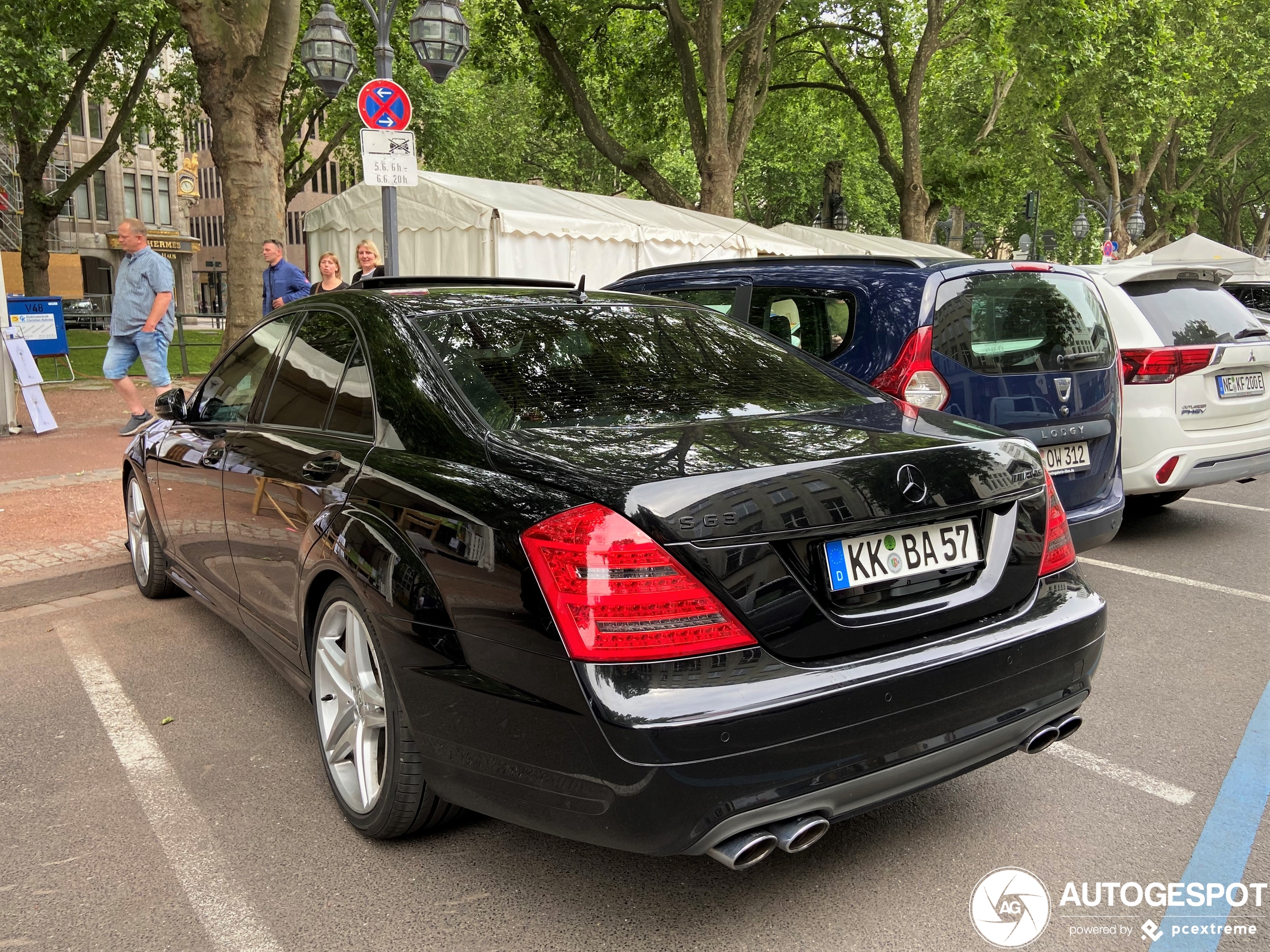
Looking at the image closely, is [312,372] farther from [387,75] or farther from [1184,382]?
[387,75]

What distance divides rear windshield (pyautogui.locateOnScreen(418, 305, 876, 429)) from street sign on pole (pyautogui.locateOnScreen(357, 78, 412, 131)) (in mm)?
5992

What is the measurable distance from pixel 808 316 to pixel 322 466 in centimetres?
287

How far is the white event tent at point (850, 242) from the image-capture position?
21016mm

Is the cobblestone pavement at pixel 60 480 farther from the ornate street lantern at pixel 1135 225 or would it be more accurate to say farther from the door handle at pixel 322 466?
the ornate street lantern at pixel 1135 225

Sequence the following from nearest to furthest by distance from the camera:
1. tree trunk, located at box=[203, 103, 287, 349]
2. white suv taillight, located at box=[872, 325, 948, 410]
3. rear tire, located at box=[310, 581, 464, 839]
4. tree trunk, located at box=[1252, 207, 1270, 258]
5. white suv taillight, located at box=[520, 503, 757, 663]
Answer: white suv taillight, located at box=[520, 503, 757, 663], rear tire, located at box=[310, 581, 464, 839], white suv taillight, located at box=[872, 325, 948, 410], tree trunk, located at box=[203, 103, 287, 349], tree trunk, located at box=[1252, 207, 1270, 258]

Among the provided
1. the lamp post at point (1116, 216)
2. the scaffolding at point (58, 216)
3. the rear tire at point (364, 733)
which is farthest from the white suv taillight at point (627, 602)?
the scaffolding at point (58, 216)

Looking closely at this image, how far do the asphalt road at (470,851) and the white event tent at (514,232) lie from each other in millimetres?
9128

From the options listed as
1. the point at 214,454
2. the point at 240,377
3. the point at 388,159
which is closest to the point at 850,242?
the point at 388,159

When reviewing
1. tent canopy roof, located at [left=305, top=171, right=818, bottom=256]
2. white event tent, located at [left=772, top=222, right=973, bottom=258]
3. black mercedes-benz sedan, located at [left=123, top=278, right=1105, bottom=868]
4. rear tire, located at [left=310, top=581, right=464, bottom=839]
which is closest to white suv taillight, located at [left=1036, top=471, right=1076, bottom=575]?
black mercedes-benz sedan, located at [left=123, top=278, right=1105, bottom=868]

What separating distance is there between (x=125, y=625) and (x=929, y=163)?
81.7ft

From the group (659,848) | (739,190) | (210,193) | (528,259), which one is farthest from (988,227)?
(659,848)

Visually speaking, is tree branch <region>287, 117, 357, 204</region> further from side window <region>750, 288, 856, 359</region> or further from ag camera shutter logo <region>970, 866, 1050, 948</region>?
ag camera shutter logo <region>970, 866, 1050, 948</region>

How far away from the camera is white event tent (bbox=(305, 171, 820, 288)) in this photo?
1384 centimetres

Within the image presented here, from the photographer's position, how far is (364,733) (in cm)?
299
